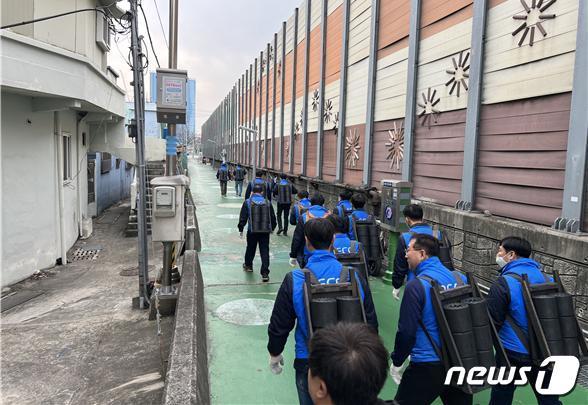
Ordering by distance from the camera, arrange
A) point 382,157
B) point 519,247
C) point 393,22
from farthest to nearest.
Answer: point 382,157, point 393,22, point 519,247

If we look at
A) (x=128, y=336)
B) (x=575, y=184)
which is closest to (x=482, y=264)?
(x=575, y=184)

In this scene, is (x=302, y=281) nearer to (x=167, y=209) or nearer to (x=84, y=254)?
(x=167, y=209)

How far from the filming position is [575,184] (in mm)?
4824

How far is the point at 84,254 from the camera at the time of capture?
12.1 m

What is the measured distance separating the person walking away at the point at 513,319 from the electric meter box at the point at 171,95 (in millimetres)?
6045

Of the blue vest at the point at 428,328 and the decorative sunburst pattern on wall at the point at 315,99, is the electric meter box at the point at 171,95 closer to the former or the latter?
the blue vest at the point at 428,328

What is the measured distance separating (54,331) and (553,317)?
7187 millimetres

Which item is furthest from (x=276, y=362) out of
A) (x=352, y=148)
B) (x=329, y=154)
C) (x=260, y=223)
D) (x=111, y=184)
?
(x=111, y=184)

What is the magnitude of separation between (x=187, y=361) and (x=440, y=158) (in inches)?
230

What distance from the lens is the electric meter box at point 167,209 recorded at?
6312 mm

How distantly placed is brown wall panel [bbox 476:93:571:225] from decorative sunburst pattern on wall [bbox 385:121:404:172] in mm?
2415

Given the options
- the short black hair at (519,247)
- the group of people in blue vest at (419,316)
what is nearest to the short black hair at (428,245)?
the group of people in blue vest at (419,316)

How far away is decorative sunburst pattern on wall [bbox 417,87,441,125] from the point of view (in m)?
7.74

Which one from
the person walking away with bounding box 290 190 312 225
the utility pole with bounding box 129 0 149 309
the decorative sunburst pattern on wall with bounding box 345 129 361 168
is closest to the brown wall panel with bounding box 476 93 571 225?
the person walking away with bounding box 290 190 312 225
